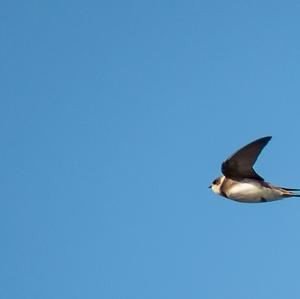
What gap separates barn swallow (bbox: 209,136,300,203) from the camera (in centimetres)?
1923

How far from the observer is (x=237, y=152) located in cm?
1917

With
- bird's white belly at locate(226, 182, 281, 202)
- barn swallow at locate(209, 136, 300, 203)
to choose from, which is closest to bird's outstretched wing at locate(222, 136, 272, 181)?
barn swallow at locate(209, 136, 300, 203)

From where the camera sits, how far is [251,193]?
65.6 ft

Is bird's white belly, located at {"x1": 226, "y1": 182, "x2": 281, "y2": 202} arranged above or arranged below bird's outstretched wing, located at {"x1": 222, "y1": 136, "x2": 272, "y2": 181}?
below

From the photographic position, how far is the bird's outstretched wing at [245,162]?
18.5 m

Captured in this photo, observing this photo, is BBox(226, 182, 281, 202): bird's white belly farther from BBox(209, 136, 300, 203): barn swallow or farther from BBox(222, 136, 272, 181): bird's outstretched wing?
BBox(222, 136, 272, 181): bird's outstretched wing

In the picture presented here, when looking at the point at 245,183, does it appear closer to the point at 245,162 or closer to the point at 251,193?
the point at 251,193

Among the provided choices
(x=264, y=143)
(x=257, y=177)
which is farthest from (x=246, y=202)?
(x=264, y=143)

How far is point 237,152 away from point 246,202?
170 cm

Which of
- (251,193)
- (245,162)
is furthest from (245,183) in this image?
(245,162)

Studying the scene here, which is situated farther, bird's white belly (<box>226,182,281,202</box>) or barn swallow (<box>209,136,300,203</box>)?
bird's white belly (<box>226,182,281,202</box>)

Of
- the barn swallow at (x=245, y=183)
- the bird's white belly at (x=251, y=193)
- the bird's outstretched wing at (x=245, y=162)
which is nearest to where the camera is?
the bird's outstretched wing at (x=245, y=162)

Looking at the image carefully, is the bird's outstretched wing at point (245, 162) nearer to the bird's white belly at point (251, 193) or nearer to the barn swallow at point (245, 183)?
the barn swallow at point (245, 183)

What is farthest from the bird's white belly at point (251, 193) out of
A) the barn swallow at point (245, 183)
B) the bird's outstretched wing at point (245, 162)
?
the bird's outstretched wing at point (245, 162)
